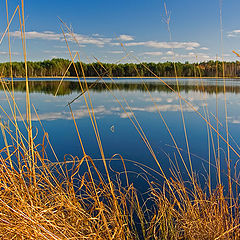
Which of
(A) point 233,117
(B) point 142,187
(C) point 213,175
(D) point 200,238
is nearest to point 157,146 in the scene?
(C) point 213,175

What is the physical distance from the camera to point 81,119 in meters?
5.90

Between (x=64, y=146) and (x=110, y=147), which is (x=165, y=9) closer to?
(x=110, y=147)

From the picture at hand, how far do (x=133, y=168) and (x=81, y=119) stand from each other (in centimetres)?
338

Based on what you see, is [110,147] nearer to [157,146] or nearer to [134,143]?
[134,143]

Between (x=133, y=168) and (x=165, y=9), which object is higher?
(x=165, y=9)

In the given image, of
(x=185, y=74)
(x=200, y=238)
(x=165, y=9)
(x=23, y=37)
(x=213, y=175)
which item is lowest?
(x=213, y=175)

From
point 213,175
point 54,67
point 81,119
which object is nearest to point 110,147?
point 213,175

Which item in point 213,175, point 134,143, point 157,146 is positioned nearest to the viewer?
point 213,175

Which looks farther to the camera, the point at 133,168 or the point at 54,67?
the point at 54,67

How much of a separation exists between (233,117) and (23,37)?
236 inches

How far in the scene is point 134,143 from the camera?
382 cm

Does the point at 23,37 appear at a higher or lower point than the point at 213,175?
higher

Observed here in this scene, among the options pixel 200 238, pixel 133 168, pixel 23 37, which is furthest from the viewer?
pixel 133 168

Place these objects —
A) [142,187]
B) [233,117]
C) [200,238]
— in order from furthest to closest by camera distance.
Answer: [233,117]
[142,187]
[200,238]
